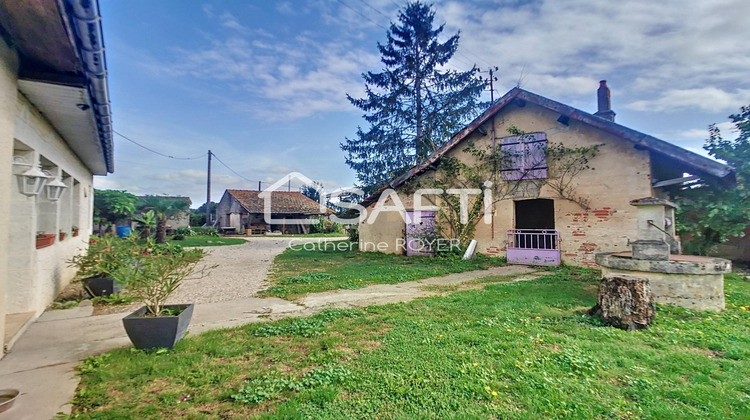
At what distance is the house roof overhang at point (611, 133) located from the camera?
316 inches

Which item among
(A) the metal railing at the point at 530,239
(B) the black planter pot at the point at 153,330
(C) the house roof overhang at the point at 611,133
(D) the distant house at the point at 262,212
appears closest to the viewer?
(B) the black planter pot at the point at 153,330

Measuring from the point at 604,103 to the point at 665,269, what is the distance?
880 centimetres

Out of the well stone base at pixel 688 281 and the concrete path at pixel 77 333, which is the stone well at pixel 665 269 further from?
the concrete path at pixel 77 333

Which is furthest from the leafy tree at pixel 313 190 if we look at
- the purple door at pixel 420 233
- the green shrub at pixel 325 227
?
the purple door at pixel 420 233

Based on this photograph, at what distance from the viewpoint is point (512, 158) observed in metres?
11.0

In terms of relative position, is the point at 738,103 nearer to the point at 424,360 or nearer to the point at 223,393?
the point at 424,360

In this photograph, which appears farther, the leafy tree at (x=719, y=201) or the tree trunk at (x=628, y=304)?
the leafy tree at (x=719, y=201)

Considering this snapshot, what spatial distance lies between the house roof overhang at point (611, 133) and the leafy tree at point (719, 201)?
0.57 metres

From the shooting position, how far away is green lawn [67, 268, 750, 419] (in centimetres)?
231

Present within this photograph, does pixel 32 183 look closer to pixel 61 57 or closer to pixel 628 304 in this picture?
pixel 61 57

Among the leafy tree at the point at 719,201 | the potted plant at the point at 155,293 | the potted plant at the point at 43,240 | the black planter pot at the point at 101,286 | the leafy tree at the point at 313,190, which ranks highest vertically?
the leafy tree at the point at 313,190

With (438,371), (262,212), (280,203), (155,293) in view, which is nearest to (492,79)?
(438,371)

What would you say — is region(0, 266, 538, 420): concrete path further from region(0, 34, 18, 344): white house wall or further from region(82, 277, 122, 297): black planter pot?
region(82, 277, 122, 297): black planter pot

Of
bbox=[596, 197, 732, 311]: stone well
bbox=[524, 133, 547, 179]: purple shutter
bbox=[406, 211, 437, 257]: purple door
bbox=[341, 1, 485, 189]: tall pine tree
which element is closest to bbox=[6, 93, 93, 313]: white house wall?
bbox=[596, 197, 732, 311]: stone well
